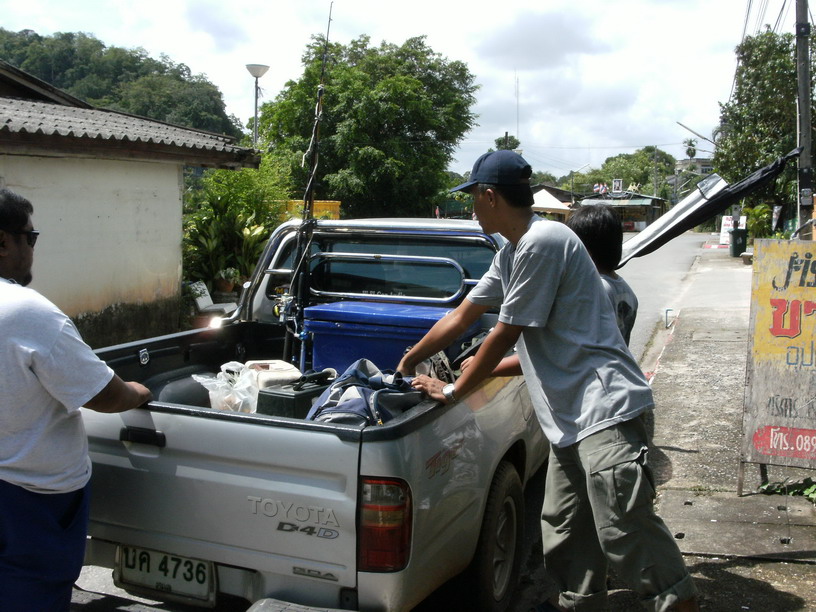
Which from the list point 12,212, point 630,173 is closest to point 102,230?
point 12,212

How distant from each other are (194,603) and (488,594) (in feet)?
3.92

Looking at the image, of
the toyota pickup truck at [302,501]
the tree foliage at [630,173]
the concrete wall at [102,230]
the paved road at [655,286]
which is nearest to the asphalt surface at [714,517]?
the toyota pickup truck at [302,501]

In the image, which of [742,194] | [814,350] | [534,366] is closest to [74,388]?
[534,366]

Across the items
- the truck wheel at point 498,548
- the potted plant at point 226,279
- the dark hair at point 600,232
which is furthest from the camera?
the potted plant at point 226,279

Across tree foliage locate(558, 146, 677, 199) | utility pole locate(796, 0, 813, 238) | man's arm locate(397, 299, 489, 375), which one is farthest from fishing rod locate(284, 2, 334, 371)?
tree foliage locate(558, 146, 677, 199)

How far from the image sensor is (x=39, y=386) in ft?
7.84

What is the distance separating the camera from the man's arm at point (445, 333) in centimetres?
337

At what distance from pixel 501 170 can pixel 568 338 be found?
66 cm

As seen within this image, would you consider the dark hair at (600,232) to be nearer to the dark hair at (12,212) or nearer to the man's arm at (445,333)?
the man's arm at (445,333)

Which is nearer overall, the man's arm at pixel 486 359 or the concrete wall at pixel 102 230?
the man's arm at pixel 486 359

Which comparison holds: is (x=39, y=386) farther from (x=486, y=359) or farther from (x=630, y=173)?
(x=630, y=173)

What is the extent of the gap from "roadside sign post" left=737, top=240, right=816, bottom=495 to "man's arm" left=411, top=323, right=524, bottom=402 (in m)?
2.49

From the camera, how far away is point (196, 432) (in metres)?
2.71

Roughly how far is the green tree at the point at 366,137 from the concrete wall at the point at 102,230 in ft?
61.4
